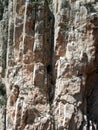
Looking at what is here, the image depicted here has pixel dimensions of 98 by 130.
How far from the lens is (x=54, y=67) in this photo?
25125 millimetres

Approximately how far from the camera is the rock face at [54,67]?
24.4 m

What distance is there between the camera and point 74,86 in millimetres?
24406

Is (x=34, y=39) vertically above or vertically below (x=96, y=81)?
above

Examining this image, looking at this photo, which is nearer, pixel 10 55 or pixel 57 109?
pixel 57 109

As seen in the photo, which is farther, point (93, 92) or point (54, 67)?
point (93, 92)

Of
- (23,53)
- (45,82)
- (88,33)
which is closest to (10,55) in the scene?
(23,53)

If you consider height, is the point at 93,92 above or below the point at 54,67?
below

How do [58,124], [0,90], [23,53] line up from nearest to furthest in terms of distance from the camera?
1. [58,124]
2. [23,53]
3. [0,90]

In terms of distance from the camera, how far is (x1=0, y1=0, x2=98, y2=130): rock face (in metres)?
24.4

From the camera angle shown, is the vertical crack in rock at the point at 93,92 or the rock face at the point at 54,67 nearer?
the rock face at the point at 54,67

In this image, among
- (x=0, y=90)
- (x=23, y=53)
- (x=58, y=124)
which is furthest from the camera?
(x=0, y=90)

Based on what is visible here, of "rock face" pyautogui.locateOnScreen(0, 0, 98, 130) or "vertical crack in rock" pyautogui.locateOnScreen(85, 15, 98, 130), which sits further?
"vertical crack in rock" pyautogui.locateOnScreen(85, 15, 98, 130)

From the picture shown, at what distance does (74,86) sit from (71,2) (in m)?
4.65

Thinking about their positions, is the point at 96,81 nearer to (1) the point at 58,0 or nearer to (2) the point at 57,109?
(2) the point at 57,109
